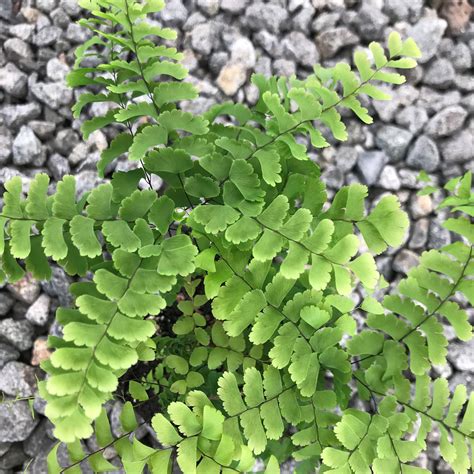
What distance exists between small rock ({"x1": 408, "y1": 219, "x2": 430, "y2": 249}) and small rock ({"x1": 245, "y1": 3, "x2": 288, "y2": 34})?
31.5 inches

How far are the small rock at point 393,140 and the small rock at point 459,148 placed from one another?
0.13 m

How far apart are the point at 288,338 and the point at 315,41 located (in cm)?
117

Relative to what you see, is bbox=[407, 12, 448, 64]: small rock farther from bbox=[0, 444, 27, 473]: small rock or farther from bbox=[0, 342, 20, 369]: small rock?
bbox=[0, 444, 27, 473]: small rock

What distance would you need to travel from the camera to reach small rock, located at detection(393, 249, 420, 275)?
5.30ft

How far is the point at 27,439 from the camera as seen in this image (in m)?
1.39

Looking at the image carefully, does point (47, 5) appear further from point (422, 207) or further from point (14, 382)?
point (422, 207)

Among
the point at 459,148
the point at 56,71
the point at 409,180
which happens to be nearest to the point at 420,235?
the point at 409,180

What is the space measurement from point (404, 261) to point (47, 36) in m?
1.34

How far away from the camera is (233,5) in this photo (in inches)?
66.0

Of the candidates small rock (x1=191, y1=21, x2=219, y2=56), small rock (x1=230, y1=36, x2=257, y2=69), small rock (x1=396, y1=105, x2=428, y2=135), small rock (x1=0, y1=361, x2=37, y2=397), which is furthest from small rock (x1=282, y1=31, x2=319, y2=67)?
small rock (x1=0, y1=361, x2=37, y2=397)

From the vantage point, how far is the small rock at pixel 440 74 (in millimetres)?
1730

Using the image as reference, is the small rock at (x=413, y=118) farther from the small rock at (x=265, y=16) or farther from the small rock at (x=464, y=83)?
the small rock at (x=265, y=16)

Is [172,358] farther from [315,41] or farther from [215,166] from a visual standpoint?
[315,41]

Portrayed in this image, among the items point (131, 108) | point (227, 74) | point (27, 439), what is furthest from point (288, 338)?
point (227, 74)
